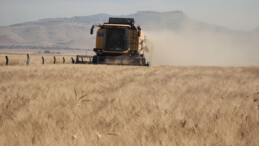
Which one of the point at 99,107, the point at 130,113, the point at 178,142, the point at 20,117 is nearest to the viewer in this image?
Result: the point at 178,142

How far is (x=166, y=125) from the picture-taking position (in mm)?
4086

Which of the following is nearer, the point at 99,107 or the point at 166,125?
the point at 166,125

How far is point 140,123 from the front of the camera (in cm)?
427

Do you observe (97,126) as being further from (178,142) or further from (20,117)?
(178,142)

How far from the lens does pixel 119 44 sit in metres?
31.3

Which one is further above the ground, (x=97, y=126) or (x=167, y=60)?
(x=97, y=126)

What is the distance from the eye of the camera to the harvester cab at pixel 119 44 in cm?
3081

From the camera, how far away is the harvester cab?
30.8 metres

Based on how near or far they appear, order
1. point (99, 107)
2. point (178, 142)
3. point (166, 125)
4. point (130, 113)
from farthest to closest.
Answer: point (99, 107)
point (130, 113)
point (166, 125)
point (178, 142)

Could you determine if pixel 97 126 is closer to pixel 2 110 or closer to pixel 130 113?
pixel 130 113

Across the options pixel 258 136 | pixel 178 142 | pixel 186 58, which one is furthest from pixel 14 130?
pixel 186 58

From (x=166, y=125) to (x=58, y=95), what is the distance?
3378 millimetres

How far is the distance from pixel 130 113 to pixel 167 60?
1568 inches

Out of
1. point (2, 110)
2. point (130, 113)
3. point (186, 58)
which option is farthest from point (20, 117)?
point (186, 58)
